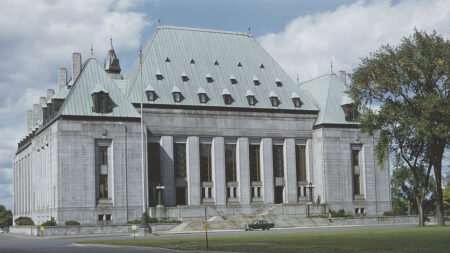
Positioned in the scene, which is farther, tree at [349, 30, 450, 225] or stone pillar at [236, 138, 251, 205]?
stone pillar at [236, 138, 251, 205]

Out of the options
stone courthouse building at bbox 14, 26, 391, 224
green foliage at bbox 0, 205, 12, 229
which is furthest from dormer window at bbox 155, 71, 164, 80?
green foliage at bbox 0, 205, 12, 229

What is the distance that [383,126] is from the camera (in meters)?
59.0

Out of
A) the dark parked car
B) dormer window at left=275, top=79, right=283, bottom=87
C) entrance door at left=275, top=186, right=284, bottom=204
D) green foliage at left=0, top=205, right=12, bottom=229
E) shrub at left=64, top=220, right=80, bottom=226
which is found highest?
dormer window at left=275, top=79, right=283, bottom=87

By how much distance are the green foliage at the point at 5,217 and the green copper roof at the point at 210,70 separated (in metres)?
75.6

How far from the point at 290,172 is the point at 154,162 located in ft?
58.5

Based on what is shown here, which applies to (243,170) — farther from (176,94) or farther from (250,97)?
(176,94)

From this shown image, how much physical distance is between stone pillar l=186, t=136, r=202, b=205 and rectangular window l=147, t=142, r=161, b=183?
3.68 m

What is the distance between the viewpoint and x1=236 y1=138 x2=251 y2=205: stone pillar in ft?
271

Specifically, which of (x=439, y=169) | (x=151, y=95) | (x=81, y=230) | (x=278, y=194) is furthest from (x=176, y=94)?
(x=439, y=169)

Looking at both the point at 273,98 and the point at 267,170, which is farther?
the point at 273,98

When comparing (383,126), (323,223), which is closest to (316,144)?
(323,223)

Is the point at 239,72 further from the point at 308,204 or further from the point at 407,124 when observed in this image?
the point at 407,124

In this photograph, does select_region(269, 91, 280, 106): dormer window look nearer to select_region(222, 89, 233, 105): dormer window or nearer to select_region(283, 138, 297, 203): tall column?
select_region(283, 138, 297, 203): tall column

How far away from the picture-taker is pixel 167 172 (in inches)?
3105
